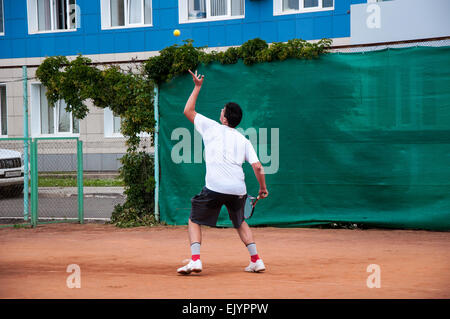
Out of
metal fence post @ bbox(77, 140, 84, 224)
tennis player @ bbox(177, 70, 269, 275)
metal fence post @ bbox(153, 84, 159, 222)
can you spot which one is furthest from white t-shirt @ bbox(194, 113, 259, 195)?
metal fence post @ bbox(77, 140, 84, 224)

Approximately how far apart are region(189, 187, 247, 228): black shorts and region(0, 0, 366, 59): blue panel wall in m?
10.5

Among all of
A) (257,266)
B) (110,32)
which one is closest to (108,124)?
(110,32)

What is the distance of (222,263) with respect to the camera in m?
6.38

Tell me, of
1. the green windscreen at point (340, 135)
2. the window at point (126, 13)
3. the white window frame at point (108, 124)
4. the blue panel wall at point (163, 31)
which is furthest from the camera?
the white window frame at point (108, 124)

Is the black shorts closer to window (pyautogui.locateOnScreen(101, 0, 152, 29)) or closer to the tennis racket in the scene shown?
the tennis racket

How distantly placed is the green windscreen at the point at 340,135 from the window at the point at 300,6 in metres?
8.02

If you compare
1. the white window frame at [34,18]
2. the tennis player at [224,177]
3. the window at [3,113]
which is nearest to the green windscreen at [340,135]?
the tennis player at [224,177]

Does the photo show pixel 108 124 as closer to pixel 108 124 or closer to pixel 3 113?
pixel 108 124

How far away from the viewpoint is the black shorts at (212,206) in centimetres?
573

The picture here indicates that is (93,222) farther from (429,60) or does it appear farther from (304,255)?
(429,60)

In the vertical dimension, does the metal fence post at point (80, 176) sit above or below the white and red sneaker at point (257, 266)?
above

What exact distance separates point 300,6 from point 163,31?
4.23 metres

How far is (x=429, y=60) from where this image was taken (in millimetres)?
8023

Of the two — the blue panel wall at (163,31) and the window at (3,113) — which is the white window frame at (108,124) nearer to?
the blue panel wall at (163,31)
